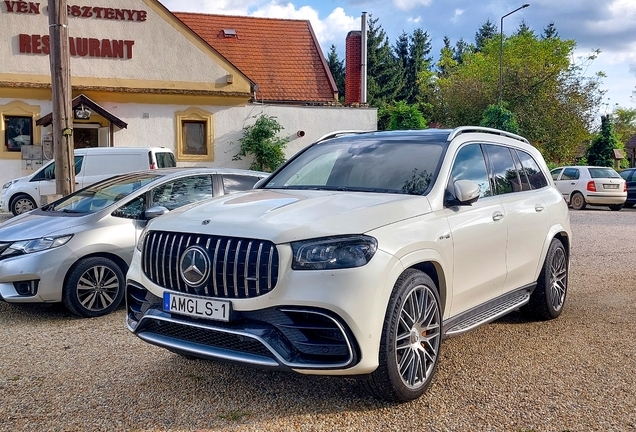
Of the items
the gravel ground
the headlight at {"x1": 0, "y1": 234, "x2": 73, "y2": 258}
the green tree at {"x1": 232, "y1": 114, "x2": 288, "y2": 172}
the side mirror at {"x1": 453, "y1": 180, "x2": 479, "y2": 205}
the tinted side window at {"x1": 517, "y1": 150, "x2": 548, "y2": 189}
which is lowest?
the gravel ground

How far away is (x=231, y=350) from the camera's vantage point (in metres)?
3.63

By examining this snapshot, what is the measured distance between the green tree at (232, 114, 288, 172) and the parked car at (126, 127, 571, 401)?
18.3m

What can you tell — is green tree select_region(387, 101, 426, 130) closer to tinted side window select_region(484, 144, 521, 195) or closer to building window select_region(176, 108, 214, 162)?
building window select_region(176, 108, 214, 162)

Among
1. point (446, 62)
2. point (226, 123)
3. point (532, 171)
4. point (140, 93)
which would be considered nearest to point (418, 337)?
point (532, 171)

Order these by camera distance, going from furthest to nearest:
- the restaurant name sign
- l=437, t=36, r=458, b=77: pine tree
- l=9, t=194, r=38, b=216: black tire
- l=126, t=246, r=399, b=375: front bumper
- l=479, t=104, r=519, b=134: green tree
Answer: l=437, t=36, r=458, b=77: pine tree → l=479, t=104, r=519, b=134: green tree → the restaurant name sign → l=9, t=194, r=38, b=216: black tire → l=126, t=246, r=399, b=375: front bumper

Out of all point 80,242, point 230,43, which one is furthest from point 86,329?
point 230,43

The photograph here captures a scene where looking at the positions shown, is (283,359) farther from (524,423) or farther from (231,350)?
(524,423)

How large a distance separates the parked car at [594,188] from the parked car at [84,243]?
18.3m

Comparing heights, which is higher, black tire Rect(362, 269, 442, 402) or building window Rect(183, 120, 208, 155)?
building window Rect(183, 120, 208, 155)

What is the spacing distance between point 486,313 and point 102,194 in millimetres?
4333

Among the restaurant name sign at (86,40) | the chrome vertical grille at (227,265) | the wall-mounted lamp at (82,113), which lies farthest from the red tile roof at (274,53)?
the chrome vertical grille at (227,265)

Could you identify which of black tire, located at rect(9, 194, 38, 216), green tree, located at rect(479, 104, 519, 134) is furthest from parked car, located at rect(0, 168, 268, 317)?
green tree, located at rect(479, 104, 519, 134)

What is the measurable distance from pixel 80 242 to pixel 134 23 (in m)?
18.1

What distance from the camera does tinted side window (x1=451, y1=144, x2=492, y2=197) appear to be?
15.7ft
